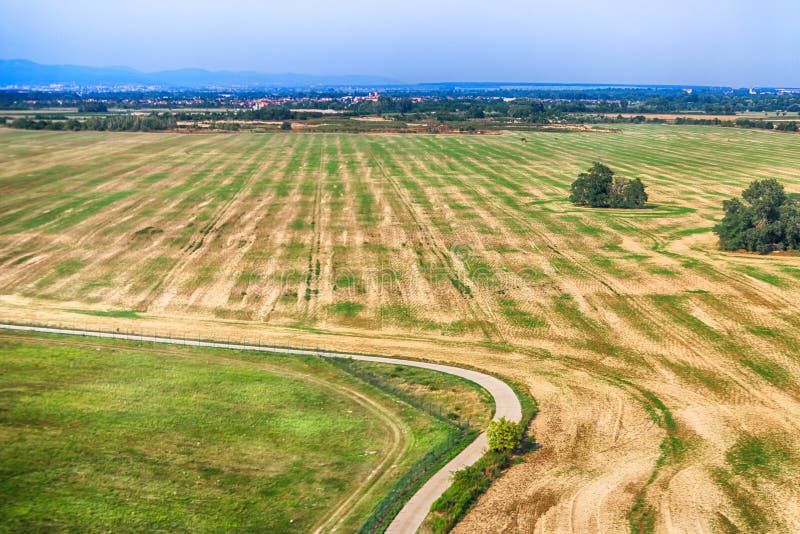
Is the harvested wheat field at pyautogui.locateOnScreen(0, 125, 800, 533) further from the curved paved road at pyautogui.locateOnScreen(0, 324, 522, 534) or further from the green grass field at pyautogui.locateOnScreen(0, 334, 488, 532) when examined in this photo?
the green grass field at pyautogui.locateOnScreen(0, 334, 488, 532)

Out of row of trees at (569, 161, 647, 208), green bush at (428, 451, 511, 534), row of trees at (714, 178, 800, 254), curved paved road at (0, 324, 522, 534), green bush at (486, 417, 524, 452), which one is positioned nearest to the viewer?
green bush at (428, 451, 511, 534)

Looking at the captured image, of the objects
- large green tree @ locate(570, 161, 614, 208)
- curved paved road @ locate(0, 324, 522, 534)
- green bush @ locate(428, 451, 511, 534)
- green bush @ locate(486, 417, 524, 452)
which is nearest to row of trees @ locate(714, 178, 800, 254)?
large green tree @ locate(570, 161, 614, 208)

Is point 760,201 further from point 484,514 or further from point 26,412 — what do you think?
point 26,412

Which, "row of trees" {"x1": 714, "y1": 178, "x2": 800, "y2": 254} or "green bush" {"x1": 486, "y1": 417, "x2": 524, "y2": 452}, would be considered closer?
"green bush" {"x1": 486, "y1": 417, "x2": 524, "y2": 452}

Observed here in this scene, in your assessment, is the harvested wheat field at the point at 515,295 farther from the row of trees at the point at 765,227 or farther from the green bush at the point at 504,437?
the row of trees at the point at 765,227

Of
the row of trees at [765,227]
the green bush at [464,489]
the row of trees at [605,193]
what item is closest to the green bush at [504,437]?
the green bush at [464,489]

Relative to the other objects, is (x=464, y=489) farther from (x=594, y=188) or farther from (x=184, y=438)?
(x=594, y=188)

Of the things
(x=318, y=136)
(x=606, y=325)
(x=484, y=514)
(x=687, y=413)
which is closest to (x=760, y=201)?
(x=606, y=325)
